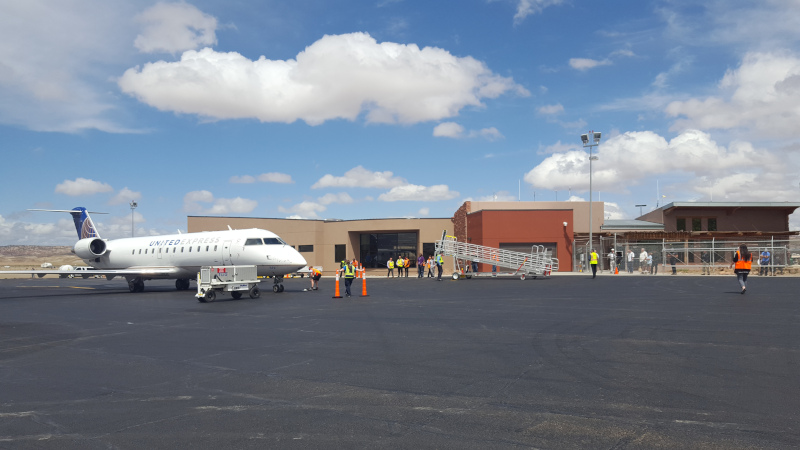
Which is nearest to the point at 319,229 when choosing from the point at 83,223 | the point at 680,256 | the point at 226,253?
the point at 83,223

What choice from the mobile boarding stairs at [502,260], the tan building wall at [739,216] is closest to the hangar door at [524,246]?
the mobile boarding stairs at [502,260]

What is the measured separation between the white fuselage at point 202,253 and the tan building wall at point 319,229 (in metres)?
21.3

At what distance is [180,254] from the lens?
2894cm

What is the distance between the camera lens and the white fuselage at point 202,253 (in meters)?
25.3

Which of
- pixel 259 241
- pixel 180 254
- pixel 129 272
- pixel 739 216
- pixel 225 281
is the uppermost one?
pixel 739 216

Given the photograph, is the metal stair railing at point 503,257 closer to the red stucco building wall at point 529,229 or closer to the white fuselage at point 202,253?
the red stucco building wall at point 529,229

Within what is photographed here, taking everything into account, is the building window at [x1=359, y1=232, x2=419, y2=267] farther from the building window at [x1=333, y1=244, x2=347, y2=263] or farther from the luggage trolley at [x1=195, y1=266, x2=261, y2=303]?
the luggage trolley at [x1=195, y1=266, x2=261, y2=303]

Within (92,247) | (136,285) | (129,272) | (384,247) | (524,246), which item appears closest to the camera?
(129,272)

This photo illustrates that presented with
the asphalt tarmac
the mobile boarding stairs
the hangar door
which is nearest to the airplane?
the asphalt tarmac

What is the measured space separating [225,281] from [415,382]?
1563 centimetres

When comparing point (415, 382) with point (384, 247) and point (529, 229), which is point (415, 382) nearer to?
point (529, 229)

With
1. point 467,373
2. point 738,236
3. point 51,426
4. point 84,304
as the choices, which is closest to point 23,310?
point 84,304

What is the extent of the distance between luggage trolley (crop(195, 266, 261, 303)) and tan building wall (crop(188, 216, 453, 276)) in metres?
30.9

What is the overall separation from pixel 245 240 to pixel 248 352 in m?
17.0
